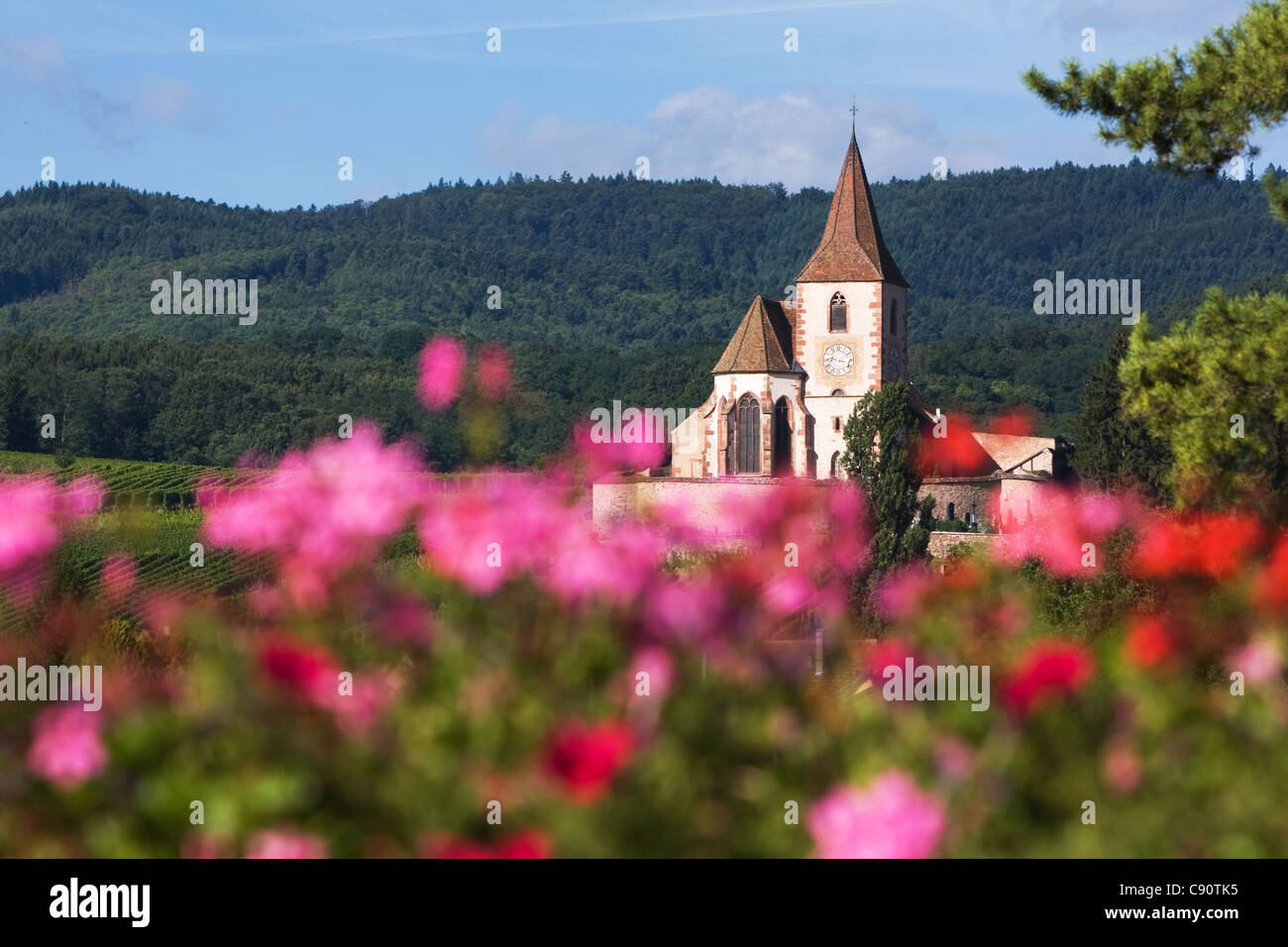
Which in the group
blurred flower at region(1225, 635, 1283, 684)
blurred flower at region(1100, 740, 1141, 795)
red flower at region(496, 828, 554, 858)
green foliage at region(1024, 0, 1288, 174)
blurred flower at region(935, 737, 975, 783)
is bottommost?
red flower at region(496, 828, 554, 858)

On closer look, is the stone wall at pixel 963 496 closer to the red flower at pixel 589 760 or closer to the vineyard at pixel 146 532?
the vineyard at pixel 146 532

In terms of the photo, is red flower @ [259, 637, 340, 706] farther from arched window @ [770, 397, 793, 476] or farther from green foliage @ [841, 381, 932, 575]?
arched window @ [770, 397, 793, 476]

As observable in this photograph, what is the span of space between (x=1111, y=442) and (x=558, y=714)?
175 ft

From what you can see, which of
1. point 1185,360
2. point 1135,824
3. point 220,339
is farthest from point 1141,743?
point 220,339

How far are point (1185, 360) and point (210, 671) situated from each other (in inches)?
333

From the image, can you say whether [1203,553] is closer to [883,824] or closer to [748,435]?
[883,824]

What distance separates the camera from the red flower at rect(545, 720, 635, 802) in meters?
2.99

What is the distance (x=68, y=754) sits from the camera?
3299mm

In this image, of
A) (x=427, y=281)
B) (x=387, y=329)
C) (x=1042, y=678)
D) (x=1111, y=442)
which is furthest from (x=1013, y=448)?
(x=427, y=281)

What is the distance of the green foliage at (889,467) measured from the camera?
140 feet

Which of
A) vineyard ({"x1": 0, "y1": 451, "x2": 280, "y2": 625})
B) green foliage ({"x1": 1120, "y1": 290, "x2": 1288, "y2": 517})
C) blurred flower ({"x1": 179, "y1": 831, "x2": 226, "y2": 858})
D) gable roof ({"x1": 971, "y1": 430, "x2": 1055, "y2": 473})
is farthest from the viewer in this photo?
gable roof ({"x1": 971, "y1": 430, "x2": 1055, "y2": 473})

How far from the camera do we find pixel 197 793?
3176 millimetres

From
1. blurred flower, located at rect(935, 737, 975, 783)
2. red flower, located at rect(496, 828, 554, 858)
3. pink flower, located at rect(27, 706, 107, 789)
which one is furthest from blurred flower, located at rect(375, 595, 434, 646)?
blurred flower, located at rect(935, 737, 975, 783)
